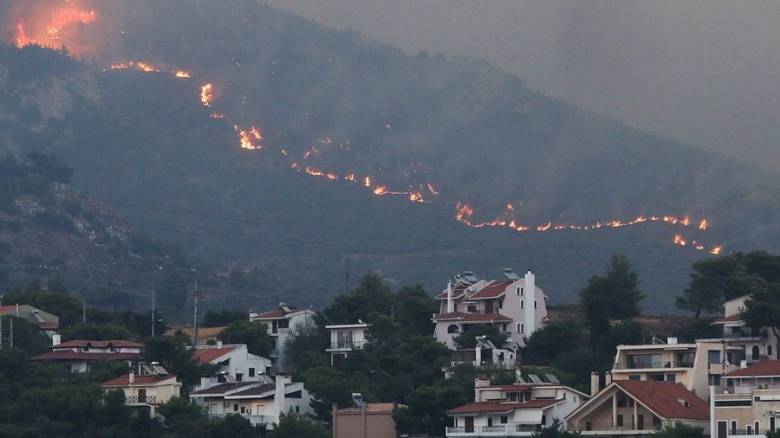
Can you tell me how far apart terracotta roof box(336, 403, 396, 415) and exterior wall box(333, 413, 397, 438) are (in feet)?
0.50

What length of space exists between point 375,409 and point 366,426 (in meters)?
1.04

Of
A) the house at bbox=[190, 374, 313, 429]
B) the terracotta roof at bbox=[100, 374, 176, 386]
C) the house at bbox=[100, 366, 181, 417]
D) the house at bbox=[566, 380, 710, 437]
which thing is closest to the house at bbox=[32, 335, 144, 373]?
the terracotta roof at bbox=[100, 374, 176, 386]

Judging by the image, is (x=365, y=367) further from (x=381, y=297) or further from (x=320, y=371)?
(x=381, y=297)

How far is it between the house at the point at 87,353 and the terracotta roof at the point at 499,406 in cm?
2544

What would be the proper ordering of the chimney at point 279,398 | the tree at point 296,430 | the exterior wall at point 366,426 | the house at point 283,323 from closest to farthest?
the tree at point 296,430, the exterior wall at point 366,426, the chimney at point 279,398, the house at point 283,323

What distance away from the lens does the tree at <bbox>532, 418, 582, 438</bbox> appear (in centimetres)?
9375

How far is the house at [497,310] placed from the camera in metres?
123

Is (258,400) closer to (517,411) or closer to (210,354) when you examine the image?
(210,354)

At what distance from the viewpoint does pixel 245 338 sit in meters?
127

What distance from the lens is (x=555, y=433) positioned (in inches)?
3706

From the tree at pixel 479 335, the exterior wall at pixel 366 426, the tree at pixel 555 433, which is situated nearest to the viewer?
the tree at pixel 555 433

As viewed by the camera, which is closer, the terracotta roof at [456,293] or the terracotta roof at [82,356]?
the terracotta roof at [82,356]

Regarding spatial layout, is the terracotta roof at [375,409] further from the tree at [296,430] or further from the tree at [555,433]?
the tree at [555,433]

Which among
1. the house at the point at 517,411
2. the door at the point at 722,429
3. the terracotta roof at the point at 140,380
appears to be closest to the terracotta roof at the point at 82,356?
the terracotta roof at the point at 140,380
